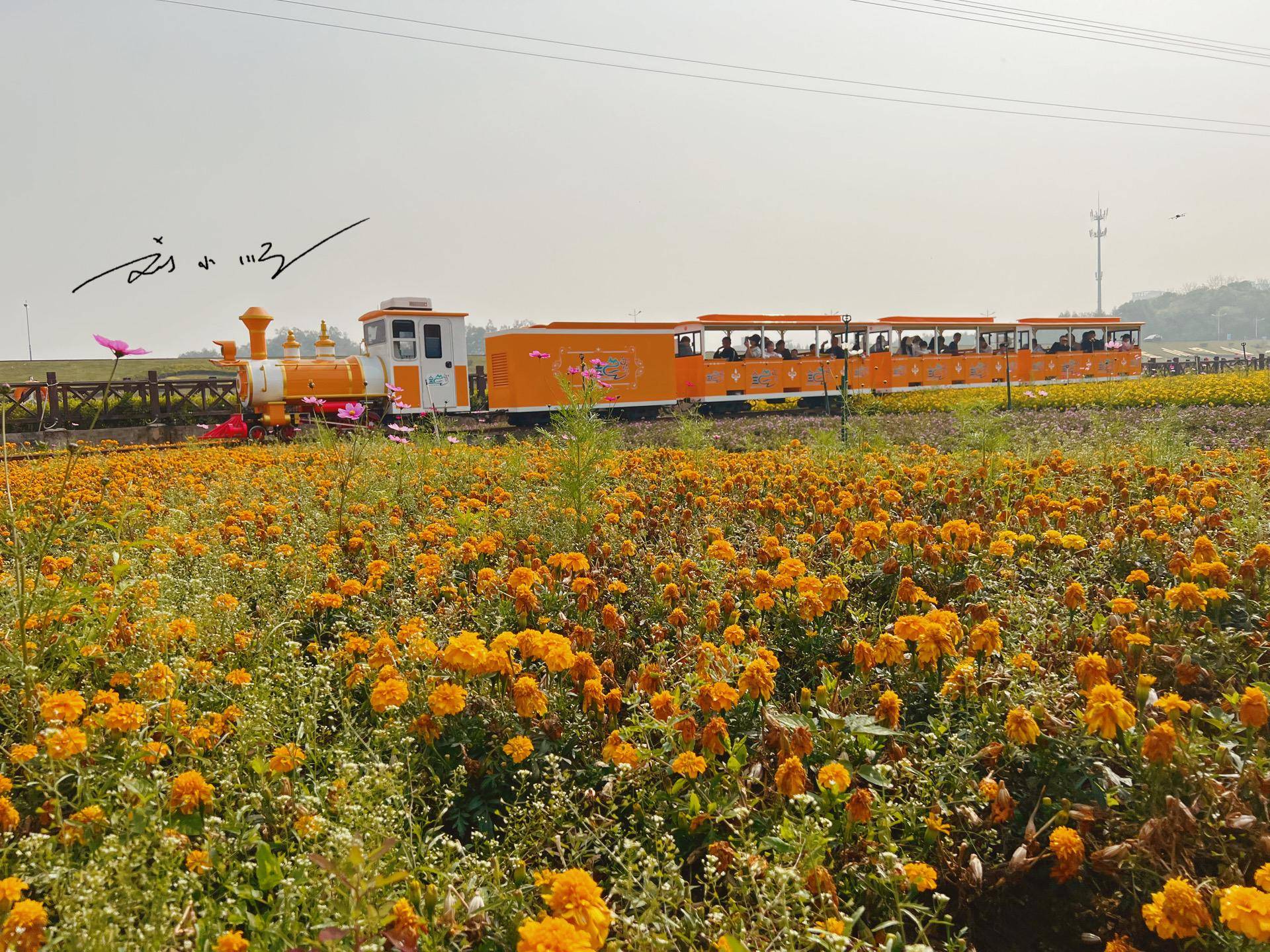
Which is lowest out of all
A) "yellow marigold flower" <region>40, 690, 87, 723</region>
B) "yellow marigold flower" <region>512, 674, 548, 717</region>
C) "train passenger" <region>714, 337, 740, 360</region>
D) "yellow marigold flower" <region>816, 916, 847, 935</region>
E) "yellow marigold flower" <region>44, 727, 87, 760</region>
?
"yellow marigold flower" <region>816, 916, 847, 935</region>

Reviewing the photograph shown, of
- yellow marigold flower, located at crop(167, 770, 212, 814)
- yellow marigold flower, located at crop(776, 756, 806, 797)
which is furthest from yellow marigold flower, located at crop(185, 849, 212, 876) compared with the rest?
yellow marigold flower, located at crop(776, 756, 806, 797)

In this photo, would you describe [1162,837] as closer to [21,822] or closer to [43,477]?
[21,822]

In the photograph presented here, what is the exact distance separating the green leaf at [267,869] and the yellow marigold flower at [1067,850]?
181cm

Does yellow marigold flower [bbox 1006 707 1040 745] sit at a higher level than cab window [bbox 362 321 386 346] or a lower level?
lower

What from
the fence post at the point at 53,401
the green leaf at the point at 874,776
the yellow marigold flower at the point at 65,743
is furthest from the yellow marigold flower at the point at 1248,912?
the fence post at the point at 53,401

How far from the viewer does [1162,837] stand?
65.9 inches

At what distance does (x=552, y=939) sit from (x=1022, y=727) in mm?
1392

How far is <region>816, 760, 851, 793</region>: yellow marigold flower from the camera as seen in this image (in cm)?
184

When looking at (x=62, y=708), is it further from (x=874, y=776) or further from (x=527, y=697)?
(x=874, y=776)

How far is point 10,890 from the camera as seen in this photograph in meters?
1.38

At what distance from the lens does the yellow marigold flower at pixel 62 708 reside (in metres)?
1.82

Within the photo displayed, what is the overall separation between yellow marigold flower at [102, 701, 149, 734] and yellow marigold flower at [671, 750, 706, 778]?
1.45m

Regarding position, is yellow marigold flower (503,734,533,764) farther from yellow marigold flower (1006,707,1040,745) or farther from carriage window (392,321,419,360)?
carriage window (392,321,419,360)

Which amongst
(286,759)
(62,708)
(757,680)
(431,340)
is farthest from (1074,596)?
(431,340)
